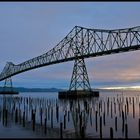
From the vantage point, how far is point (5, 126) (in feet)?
106

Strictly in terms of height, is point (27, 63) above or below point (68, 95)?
above

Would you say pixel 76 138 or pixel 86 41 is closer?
pixel 76 138

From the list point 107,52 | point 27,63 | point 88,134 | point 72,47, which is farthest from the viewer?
point 27,63

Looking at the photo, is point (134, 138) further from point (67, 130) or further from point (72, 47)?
point (72, 47)

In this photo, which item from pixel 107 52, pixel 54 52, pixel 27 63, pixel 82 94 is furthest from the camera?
pixel 27 63

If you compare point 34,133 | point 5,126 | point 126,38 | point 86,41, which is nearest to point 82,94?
point 86,41

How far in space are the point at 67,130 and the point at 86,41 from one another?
4600 cm

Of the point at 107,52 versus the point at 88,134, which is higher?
the point at 107,52

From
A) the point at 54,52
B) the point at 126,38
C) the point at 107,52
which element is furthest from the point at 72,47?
the point at 126,38

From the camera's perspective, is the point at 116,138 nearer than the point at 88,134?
Yes

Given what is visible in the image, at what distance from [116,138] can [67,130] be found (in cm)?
560

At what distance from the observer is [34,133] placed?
89.3ft

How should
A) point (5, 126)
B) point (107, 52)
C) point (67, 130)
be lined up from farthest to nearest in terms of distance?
point (107, 52) < point (5, 126) < point (67, 130)

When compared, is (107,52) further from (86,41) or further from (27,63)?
(27,63)
